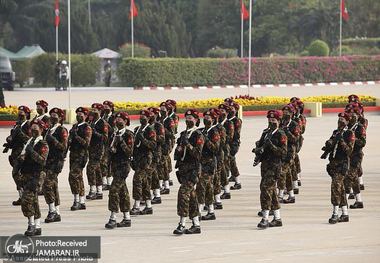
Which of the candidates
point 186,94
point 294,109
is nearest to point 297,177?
point 294,109

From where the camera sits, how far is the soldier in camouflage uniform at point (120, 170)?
18188mm

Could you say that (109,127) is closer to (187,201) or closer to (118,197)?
(118,197)

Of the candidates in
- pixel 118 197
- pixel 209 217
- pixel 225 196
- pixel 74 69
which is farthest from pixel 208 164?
pixel 74 69

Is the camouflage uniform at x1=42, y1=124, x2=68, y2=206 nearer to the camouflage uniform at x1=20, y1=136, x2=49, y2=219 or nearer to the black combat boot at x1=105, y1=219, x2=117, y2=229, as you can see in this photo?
the black combat boot at x1=105, y1=219, x2=117, y2=229

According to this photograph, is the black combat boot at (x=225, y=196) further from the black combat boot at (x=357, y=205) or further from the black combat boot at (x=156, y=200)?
the black combat boot at (x=357, y=205)

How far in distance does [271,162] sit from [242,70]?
45.5 meters

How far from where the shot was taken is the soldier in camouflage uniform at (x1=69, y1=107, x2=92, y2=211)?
2020cm

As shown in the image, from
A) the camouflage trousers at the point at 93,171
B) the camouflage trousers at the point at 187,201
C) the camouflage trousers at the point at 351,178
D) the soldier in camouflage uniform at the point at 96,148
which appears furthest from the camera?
the camouflage trousers at the point at 93,171

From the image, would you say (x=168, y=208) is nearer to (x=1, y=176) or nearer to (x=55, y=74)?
(x=1, y=176)

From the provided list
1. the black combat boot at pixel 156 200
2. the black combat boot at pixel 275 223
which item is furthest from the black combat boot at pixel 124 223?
the black combat boot at pixel 156 200

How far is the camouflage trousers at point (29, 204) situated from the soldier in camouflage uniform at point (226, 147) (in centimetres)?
422

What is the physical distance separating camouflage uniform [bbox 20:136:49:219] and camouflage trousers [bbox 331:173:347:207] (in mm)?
4477

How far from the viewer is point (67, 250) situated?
Answer: 15.6 metres

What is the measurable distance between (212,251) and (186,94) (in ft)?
128
